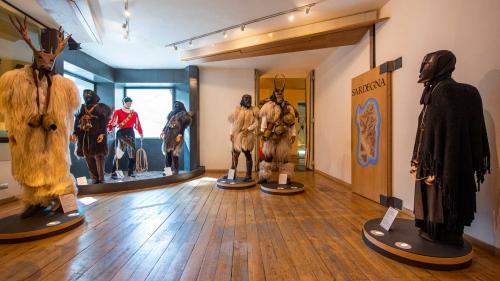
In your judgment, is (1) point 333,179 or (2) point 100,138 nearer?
(2) point 100,138

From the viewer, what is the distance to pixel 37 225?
2219 millimetres

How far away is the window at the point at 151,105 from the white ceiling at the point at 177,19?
1.37 metres

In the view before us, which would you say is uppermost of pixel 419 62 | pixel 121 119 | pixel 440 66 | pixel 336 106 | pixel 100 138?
pixel 419 62

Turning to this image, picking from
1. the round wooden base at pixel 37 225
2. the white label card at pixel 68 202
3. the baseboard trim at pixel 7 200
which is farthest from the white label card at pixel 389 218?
the baseboard trim at pixel 7 200

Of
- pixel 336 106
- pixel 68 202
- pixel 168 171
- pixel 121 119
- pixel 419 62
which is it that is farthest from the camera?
pixel 336 106

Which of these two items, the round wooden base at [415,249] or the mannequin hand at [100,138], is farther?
the mannequin hand at [100,138]

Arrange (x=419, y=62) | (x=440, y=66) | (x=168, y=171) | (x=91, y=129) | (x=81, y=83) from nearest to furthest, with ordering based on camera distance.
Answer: (x=440, y=66)
(x=419, y=62)
(x=91, y=129)
(x=168, y=171)
(x=81, y=83)

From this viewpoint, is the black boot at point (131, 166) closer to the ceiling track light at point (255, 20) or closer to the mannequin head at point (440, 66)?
the ceiling track light at point (255, 20)

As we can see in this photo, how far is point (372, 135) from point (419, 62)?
1.12 m

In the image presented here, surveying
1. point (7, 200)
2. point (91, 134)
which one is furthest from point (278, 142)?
point (7, 200)

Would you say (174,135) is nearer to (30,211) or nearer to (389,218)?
(30,211)

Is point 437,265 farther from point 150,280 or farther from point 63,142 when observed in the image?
point 63,142

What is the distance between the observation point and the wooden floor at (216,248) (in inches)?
65.2

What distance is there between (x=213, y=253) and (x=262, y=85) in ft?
24.5
